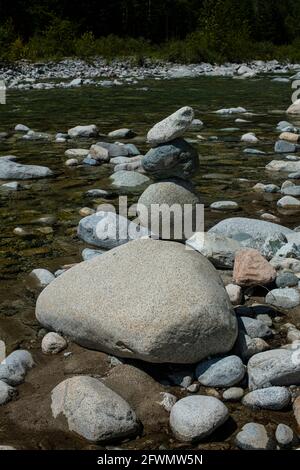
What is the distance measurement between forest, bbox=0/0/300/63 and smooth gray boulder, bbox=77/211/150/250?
25.9 metres

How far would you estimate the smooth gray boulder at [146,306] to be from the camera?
3096mm

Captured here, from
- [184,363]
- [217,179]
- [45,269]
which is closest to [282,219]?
[217,179]

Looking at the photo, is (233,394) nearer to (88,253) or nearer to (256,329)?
(256,329)

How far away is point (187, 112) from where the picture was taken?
4094 mm

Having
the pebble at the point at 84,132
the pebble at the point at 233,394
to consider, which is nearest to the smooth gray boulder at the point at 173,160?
the pebble at the point at 233,394

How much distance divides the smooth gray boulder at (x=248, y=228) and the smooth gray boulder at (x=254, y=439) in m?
2.47

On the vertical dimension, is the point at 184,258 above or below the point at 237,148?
above

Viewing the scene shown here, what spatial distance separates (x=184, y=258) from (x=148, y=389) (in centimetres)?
79

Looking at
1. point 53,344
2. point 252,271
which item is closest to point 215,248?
point 252,271

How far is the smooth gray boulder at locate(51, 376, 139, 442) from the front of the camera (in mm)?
2660

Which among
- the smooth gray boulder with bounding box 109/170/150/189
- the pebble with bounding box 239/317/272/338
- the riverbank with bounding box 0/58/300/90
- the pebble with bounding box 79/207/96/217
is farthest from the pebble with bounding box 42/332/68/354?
the riverbank with bounding box 0/58/300/90

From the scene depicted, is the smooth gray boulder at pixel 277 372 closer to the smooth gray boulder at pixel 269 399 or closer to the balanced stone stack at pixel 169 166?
the smooth gray boulder at pixel 269 399

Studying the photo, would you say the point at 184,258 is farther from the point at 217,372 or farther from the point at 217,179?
the point at 217,179

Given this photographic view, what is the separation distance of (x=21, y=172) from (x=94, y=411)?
17.4 ft
